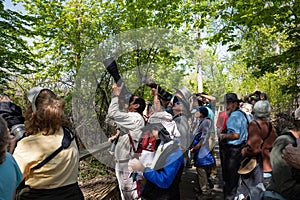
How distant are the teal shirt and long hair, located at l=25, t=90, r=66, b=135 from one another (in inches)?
16.3

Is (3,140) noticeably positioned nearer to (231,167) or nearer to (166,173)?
(166,173)

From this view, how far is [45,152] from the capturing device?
2.18 meters

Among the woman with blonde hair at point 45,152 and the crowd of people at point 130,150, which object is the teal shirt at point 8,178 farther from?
the woman with blonde hair at point 45,152

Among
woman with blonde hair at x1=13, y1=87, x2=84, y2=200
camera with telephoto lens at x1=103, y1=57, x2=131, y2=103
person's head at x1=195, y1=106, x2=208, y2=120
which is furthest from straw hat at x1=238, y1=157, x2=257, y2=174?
woman with blonde hair at x1=13, y1=87, x2=84, y2=200

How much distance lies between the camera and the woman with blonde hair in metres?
2.14

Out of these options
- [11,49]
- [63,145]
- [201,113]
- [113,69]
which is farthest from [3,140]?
[11,49]

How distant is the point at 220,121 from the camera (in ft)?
18.2

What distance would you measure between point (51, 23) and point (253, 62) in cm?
885

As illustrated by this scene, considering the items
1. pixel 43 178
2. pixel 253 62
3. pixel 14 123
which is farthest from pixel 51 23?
pixel 43 178

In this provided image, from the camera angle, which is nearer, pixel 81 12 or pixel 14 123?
pixel 14 123

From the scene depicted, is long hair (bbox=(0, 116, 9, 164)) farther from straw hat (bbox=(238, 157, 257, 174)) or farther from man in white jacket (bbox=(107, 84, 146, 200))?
straw hat (bbox=(238, 157, 257, 174))

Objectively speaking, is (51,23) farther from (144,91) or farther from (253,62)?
(144,91)

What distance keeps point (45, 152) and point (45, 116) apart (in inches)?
10.2

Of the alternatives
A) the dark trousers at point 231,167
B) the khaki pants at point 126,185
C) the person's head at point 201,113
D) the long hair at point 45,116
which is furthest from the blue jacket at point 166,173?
the person's head at point 201,113
